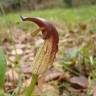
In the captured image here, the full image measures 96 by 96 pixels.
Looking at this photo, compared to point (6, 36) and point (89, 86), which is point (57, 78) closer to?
point (89, 86)

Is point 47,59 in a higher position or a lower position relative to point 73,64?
higher

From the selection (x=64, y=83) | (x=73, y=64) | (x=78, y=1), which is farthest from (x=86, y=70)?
(x=78, y=1)

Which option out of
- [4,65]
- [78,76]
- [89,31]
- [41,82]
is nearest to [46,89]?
[41,82]

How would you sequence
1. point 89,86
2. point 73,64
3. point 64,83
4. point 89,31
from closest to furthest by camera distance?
point 89,86, point 64,83, point 73,64, point 89,31

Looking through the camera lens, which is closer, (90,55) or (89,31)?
(90,55)

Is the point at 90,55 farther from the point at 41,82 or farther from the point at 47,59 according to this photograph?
the point at 47,59

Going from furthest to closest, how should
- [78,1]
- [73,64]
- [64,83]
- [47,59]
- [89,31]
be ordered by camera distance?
1. [78,1]
2. [89,31]
3. [73,64]
4. [64,83]
5. [47,59]

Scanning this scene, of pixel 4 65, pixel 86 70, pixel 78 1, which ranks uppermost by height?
pixel 4 65

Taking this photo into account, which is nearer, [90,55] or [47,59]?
[47,59]

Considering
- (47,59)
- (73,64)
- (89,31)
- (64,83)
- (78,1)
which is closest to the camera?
(47,59)
